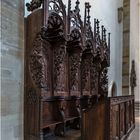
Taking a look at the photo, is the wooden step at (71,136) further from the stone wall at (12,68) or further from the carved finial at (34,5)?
the carved finial at (34,5)

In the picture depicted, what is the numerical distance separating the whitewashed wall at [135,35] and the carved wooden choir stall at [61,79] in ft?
16.9

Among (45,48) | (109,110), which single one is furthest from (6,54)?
(109,110)

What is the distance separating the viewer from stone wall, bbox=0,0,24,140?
2.74m

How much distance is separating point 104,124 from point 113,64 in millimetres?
4994

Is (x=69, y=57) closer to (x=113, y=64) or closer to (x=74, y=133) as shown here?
(x=74, y=133)

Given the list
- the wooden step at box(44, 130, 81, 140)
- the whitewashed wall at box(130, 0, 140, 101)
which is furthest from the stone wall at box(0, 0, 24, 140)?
the whitewashed wall at box(130, 0, 140, 101)

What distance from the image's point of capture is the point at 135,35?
10758 mm

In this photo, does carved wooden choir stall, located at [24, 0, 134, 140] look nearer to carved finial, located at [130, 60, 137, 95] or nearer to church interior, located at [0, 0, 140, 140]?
church interior, located at [0, 0, 140, 140]

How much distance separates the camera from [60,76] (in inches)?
151

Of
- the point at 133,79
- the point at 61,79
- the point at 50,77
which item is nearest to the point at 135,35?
the point at 133,79

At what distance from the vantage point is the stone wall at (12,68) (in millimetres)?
2738

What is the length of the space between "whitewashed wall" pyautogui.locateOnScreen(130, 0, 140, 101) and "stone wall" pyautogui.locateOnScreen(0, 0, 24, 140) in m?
7.38

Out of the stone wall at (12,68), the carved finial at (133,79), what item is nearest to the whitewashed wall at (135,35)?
the carved finial at (133,79)

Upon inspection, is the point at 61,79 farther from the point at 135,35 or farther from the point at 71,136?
the point at 135,35
